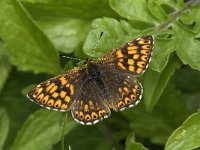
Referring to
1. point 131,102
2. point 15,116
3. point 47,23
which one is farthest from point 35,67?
point 131,102

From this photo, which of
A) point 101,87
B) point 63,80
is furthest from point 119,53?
point 63,80

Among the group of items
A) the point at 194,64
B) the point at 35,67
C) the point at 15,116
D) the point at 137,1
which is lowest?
the point at 15,116

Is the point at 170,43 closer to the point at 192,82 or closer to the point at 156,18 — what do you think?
the point at 156,18

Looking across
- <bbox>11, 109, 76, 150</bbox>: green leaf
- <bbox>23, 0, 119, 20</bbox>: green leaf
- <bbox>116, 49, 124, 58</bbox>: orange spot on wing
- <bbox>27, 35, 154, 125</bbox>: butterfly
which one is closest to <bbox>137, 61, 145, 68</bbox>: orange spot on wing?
<bbox>27, 35, 154, 125</bbox>: butterfly

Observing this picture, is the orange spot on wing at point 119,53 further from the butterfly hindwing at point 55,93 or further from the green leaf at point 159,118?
the green leaf at point 159,118

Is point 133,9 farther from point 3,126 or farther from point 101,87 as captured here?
point 3,126

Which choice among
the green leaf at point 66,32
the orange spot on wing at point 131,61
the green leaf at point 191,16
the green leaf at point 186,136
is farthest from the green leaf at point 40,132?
the green leaf at point 191,16
